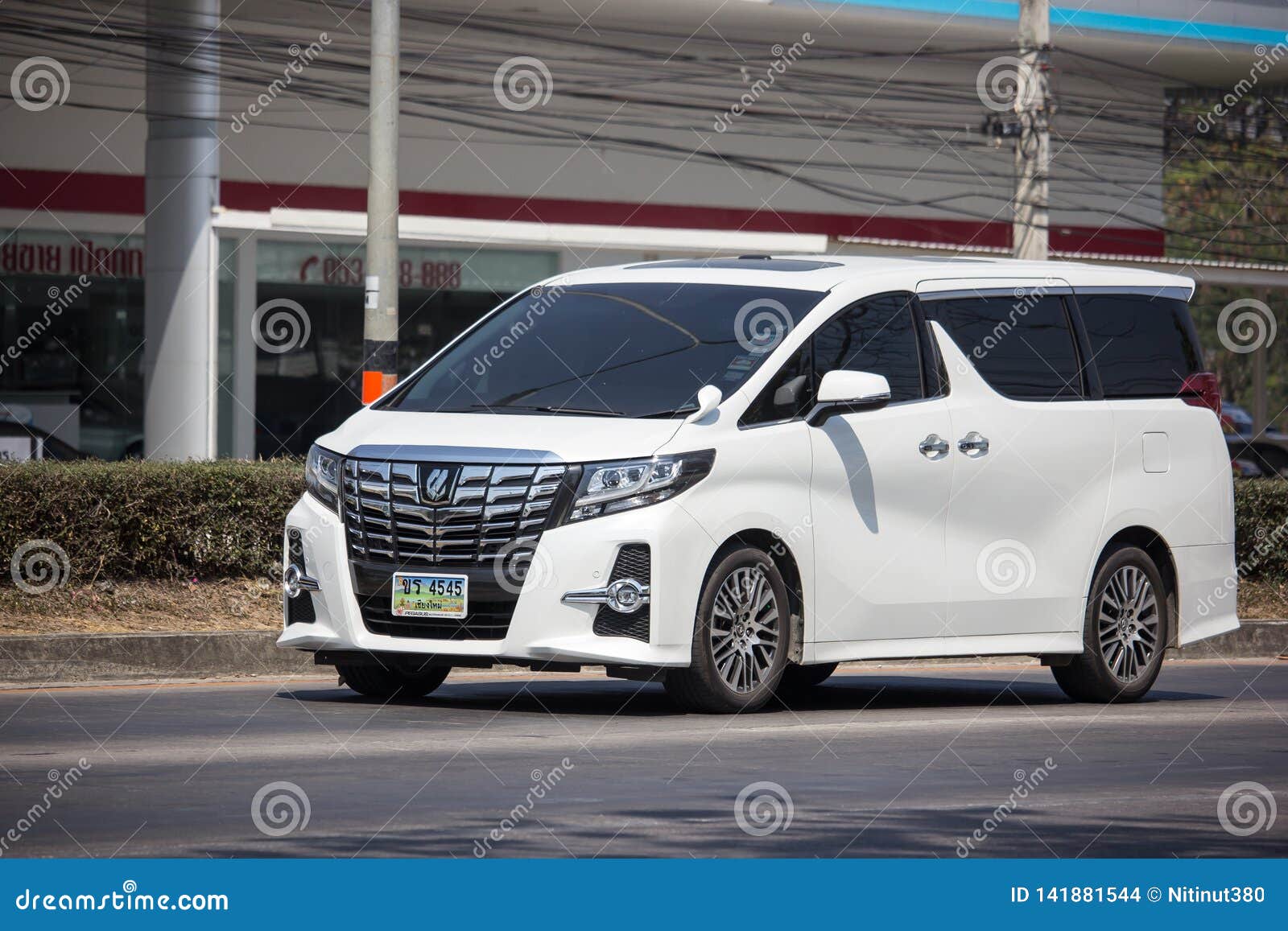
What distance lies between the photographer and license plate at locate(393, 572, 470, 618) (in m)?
9.55

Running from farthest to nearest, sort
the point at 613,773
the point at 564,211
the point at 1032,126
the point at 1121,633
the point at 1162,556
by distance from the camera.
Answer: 1. the point at 564,211
2. the point at 1032,126
3. the point at 1162,556
4. the point at 1121,633
5. the point at 613,773

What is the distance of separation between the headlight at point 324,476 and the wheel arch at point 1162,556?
13.9ft

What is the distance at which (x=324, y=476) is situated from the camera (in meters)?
10.1

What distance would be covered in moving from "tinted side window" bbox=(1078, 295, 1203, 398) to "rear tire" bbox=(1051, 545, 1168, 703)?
950mm

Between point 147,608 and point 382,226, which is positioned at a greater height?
point 382,226

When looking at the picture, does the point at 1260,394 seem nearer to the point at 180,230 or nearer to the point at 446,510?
the point at 180,230

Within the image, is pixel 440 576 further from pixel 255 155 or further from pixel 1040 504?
pixel 255 155

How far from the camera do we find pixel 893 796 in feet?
25.0

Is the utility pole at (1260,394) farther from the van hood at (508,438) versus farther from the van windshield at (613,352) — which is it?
the van hood at (508,438)

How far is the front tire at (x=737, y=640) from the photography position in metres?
9.61

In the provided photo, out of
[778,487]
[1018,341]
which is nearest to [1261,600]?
[1018,341]

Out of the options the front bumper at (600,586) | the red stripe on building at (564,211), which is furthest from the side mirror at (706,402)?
the red stripe on building at (564,211)

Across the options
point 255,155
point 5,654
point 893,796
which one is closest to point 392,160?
point 5,654

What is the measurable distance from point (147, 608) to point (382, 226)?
3932mm
